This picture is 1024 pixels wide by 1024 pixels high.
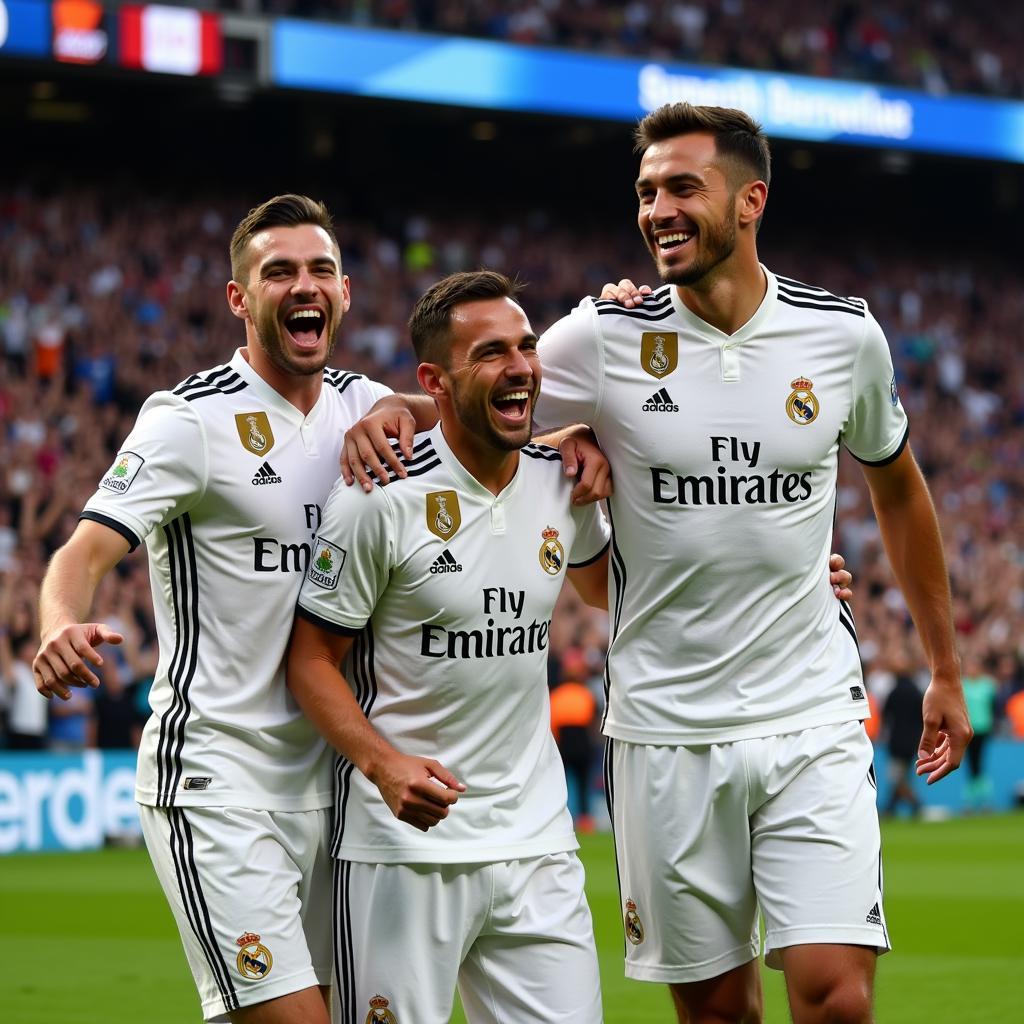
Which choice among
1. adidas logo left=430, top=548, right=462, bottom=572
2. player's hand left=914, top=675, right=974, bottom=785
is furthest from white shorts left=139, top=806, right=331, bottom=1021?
player's hand left=914, top=675, right=974, bottom=785

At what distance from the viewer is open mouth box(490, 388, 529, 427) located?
15.0ft

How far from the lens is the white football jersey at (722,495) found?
191 inches

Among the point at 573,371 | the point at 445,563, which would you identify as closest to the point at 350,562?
the point at 445,563

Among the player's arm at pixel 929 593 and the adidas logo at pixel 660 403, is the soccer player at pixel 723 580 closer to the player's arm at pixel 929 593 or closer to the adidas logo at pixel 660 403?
the adidas logo at pixel 660 403

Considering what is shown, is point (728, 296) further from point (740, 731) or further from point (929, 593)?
point (740, 731)

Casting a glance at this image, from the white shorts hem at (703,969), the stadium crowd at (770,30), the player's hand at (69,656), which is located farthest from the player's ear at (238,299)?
the stadium crowd at (770,30)

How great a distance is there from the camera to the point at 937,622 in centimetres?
525

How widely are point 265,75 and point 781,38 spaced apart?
897 centimetres

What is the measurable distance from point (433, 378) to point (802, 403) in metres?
1.01

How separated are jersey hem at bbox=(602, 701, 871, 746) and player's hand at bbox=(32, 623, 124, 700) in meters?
1.57

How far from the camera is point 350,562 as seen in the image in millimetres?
4492

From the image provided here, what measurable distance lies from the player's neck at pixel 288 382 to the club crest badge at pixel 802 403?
1.27 meters

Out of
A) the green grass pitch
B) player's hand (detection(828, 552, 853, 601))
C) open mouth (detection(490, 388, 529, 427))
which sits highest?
open mouth (detection(490, 388, 529, 427))

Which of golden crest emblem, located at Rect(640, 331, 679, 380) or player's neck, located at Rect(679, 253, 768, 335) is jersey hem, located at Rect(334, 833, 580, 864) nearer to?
golden crest emblem, located at Rect(640, 331, 679, 380)
